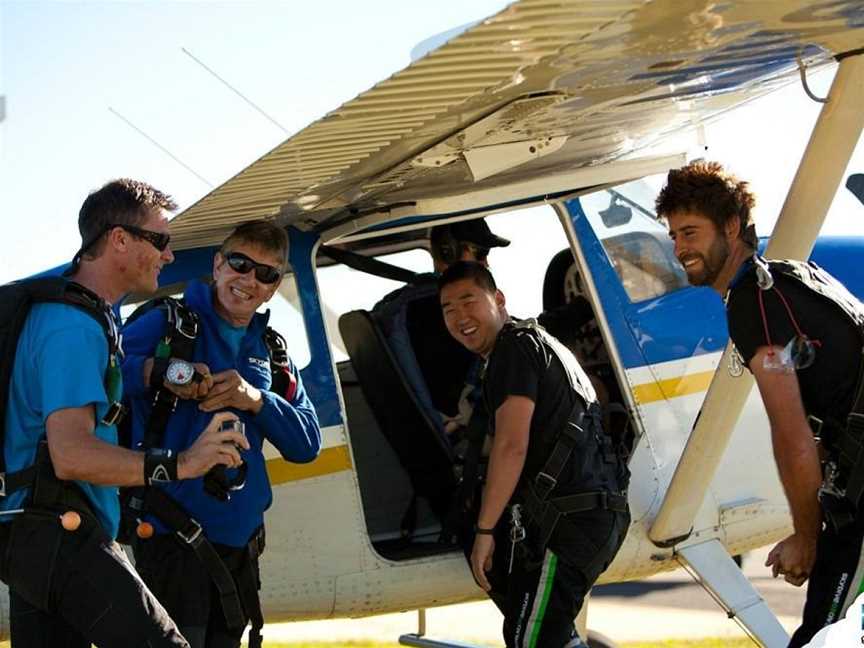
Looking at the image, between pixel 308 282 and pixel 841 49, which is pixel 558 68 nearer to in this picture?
pixel 841 49

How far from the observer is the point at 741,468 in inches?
271

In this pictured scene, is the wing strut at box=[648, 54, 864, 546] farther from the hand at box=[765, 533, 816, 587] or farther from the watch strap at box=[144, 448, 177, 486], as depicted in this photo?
the watch strap at box=[144, 448, 177, 486]

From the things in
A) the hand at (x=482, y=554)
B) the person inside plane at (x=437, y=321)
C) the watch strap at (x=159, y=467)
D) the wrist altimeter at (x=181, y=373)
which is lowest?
the hand at (x=482, y=554)

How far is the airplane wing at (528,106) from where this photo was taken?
3.60 metres

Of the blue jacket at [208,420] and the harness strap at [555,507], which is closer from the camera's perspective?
the blue jacket at [208,420]

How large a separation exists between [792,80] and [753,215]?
1441 mm

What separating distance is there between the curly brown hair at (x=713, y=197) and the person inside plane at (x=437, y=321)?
89.0 inches

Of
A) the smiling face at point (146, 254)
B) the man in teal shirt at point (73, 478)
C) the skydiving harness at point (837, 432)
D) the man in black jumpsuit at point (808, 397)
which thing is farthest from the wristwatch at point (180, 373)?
the skydiving harness at point (837, 432)

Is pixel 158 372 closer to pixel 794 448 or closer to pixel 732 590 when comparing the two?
pixel 794 448

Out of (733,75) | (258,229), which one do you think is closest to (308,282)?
(258,229)

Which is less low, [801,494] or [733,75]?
[733,75]

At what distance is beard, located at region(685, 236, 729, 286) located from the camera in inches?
180

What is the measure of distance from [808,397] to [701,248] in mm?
648

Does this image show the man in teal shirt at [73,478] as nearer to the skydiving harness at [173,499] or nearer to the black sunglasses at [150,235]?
the black sunglasses at [150,235]
